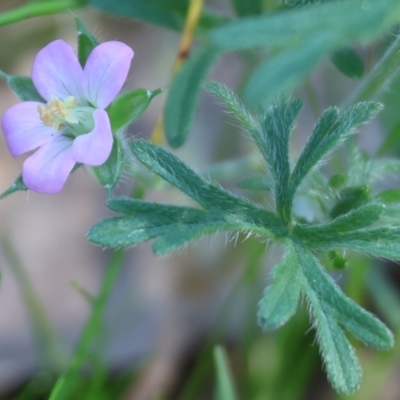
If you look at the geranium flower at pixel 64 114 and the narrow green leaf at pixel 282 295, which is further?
the geranium flower at pixel 64 114

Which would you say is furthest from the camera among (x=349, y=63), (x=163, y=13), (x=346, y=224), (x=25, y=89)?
(x=163, y=13)

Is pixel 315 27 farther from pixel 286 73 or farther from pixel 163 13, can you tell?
pixel 163 13

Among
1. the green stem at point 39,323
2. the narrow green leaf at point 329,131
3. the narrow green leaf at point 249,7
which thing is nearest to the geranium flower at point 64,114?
the narrow green leaf at point 329,131

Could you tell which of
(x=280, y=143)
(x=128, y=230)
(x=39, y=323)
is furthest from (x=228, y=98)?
(x=39, y=323)

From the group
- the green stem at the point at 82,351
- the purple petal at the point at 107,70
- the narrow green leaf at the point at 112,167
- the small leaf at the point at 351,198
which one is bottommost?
the green stem at the point at 82,351

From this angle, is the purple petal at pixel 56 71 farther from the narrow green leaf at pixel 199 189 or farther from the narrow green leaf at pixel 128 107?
the narrow green leaf at pixel 199 189

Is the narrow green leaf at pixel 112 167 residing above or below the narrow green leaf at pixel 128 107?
below
